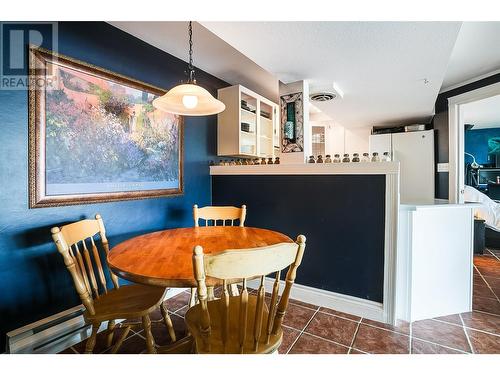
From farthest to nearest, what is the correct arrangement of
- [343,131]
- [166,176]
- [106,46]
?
[343,131] → [166,176] → [106,46]

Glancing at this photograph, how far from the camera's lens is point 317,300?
7.38ft

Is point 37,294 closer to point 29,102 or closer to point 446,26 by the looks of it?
point 29,102

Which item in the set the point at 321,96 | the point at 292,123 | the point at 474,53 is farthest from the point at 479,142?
the point at 292,123

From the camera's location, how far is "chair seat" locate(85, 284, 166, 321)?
4.33 feet

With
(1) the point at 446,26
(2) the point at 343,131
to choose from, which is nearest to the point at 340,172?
(1) the point at 446,26

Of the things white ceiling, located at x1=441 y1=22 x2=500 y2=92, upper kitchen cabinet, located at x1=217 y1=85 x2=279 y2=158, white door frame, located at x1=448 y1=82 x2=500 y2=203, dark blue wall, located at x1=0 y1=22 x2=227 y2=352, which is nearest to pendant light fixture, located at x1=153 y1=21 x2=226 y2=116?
dark blue wall, located at x1=0 y1=22 x2=227 y2=352

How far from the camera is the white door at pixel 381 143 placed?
180 inches

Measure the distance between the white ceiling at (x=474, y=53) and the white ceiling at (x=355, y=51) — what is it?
24cm

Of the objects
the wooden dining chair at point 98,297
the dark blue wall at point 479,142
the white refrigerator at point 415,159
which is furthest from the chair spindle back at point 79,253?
the dark blue wall at point 479,142

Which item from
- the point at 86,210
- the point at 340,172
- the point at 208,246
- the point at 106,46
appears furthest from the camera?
the point at 340,172

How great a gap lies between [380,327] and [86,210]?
239 centimetres

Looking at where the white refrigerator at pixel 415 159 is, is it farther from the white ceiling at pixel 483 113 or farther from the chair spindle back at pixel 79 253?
the chair spindle back at pixel 79 253

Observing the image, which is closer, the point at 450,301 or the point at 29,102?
the point at 29,102

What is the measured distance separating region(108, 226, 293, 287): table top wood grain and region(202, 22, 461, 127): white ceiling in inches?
54.7
